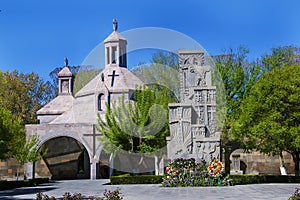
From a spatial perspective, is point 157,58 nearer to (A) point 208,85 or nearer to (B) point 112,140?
(B) point 112,140

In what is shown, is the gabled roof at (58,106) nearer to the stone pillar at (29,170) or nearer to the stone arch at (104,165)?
the stone arch at (104,165)

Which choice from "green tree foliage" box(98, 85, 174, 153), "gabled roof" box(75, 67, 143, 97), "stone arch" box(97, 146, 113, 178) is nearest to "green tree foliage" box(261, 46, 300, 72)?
"gabled roof" box(75, 67, 143, 97)

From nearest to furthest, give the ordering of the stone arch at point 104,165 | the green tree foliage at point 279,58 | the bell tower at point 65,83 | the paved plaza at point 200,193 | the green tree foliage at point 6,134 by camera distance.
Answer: the paved plaza at point 200,193 → the green tree foliage at point 6,134 → the green tree foliage at point 279,58 → the stone arch at point 104,165 → the bell tower at point 65,83

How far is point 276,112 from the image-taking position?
2141 cm

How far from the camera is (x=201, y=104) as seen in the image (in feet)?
65.5

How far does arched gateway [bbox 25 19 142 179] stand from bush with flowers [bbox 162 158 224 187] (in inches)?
524

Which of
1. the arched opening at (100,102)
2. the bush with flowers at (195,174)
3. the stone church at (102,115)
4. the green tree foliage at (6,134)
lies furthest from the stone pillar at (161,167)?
the green tree foliage at (6,134)

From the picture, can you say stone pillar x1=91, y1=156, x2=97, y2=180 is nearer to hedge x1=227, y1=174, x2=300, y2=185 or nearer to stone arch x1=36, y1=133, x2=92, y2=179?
stone arch x1=36, y1=133, x2=92, y2=179

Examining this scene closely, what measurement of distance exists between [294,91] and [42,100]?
31.4 m

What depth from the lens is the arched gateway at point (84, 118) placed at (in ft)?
103

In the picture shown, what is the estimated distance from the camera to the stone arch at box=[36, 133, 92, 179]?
35.0m

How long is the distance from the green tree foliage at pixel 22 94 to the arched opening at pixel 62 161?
16.0 feet

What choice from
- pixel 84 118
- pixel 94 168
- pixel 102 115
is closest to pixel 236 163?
pixel 94 168

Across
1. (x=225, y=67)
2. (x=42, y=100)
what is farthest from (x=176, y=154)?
(x=42, y=100)
